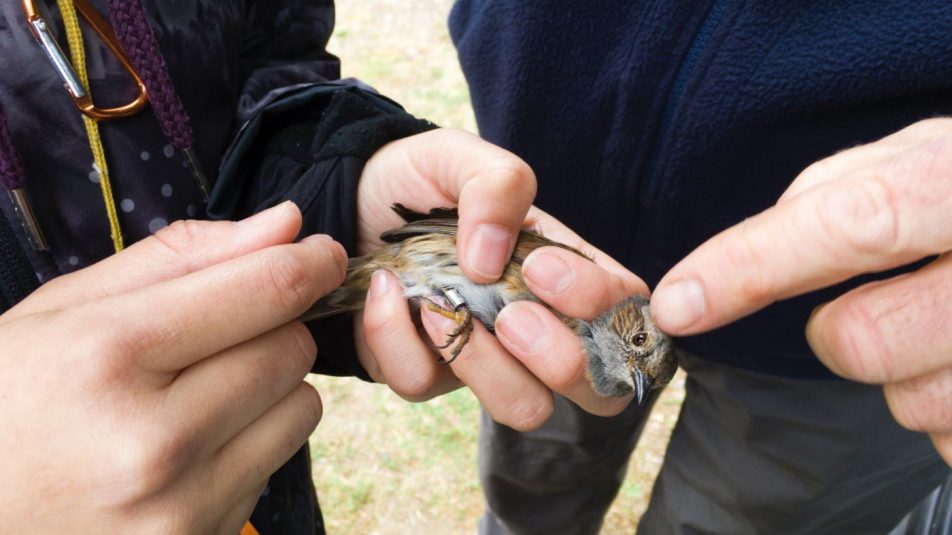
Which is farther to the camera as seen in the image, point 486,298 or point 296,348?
point 486,298

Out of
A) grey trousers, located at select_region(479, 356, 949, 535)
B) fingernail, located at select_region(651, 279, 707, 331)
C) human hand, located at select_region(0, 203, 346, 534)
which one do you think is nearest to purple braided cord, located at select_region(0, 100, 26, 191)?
human hand, located at select_region(0, 203, 346, 534)

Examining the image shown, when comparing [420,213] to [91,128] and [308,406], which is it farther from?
[91,128]

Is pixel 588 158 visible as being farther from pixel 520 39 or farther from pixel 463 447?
pixel 463 447

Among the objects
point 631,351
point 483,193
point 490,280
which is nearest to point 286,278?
point 483,193

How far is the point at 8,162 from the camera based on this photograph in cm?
156

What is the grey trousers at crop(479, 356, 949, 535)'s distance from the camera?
8.44 ft

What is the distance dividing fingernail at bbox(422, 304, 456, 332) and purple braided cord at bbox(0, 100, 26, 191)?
1.17m

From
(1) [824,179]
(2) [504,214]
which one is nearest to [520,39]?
(2) [504,214]

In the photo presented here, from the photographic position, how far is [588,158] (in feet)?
8.62

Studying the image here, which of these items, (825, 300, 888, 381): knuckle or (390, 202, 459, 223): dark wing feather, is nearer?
(825, 300, 888, 381): knuckle

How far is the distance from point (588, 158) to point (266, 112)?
124 centimetres

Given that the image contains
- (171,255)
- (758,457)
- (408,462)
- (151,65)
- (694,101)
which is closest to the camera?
(171,255)

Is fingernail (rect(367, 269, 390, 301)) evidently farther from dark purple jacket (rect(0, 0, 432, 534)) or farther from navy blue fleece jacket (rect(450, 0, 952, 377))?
navy blue fleece jacket (rect(450, 0, 952, 377))

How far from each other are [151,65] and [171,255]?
0.53 meters
